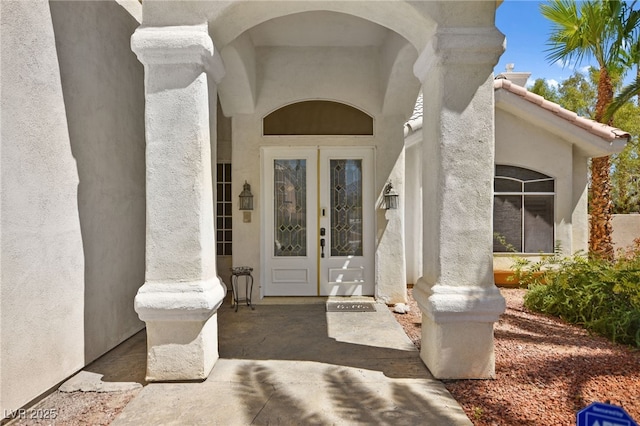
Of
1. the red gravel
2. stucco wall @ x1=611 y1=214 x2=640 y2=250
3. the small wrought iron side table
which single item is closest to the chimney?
stucco wall @ x1=611 y1=214 x2=640 y2=250

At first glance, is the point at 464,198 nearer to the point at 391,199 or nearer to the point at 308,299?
the point at 391,199

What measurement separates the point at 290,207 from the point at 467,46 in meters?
3.86

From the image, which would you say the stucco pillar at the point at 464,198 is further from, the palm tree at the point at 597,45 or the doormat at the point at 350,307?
the palm tree at the point at 597,45

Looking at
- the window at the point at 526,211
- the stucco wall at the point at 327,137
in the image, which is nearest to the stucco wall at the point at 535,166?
the window at the point at 526,211

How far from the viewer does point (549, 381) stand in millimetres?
3105

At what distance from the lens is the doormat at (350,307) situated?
18.2 ft

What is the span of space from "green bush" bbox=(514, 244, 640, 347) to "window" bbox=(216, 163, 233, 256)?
17.8 ft

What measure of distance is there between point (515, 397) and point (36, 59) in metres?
4.86

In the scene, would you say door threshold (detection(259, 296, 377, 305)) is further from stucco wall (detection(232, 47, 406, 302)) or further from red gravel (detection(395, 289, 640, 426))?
red gravel (detection(395, 289, 640, 426))

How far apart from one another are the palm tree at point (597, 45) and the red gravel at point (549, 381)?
385cm

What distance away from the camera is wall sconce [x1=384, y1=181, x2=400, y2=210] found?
5984 mm

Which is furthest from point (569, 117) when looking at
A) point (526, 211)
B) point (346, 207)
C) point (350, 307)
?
point (350, 307)

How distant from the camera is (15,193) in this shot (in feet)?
9.07

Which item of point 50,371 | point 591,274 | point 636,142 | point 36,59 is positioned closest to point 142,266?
point 50,371
